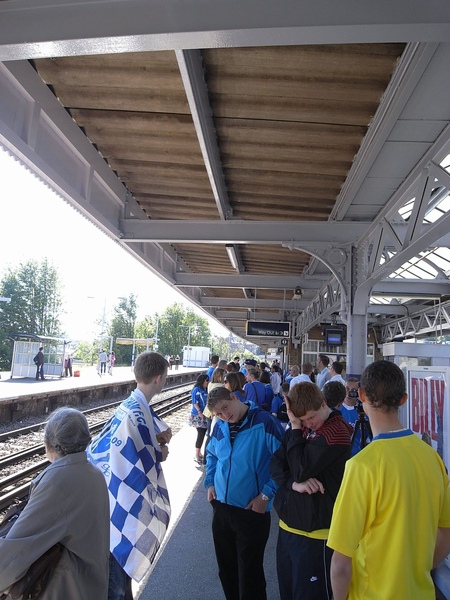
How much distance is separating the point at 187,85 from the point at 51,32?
3.75 feet

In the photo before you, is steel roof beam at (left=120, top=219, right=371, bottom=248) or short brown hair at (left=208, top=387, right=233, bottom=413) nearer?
short brown hair at (left=208, top=387, right=233, bottom=413)

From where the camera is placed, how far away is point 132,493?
2.62 meters

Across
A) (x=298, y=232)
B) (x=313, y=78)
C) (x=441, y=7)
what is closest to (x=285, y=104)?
(x=313, y=78)

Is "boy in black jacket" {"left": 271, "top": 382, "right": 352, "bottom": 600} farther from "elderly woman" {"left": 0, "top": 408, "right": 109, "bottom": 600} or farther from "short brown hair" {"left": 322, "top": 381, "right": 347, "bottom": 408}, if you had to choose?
"short brown hair" {"left": 322, "top": 381, "right": 347, "bottom": 408}

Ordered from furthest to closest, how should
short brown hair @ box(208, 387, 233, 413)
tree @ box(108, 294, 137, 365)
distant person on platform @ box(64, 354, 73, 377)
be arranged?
tree @ box(108, 294, 137, 365), distant person on platform @ box(64, 354, 73, 377), short brown hair @ box(208, 387, 233, 413)

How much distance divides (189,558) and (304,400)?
2569mm

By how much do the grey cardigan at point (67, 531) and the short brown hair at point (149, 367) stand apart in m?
0.77

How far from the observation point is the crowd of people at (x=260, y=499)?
5.98 feet

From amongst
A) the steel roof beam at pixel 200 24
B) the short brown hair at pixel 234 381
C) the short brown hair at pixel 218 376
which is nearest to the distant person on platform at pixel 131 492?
the steel roof beam at pixel 200 24

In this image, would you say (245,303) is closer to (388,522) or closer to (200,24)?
(200,24)

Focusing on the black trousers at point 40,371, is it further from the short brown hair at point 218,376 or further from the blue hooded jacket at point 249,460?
the blue hooded jacket at point 249,460

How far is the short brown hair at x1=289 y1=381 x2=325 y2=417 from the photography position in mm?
2742

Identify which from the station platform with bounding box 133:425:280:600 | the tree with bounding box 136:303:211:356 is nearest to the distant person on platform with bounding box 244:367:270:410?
the station platform with bounding box 133:425:280:600

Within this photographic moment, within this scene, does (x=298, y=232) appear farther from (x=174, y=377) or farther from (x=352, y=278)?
(x=174, y=377)
